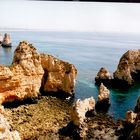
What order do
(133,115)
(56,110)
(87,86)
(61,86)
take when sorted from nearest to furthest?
(133,115) < (56,110) < (61,86) < (87,86)

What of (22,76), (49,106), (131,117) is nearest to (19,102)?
(22,76)

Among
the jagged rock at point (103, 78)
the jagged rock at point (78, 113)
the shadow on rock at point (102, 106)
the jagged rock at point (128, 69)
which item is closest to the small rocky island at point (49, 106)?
the jagged rock at point (78, 113)

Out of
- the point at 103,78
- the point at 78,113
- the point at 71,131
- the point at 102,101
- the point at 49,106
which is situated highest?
the point at 78,113

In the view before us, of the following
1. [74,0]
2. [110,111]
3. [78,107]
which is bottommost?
[110,111]

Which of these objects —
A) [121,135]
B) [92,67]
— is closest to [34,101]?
[121,135]

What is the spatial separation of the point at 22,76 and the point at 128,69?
4073 cm

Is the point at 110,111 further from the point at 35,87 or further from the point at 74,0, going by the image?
the point at 74,0

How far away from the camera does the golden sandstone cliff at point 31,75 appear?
6034 cm

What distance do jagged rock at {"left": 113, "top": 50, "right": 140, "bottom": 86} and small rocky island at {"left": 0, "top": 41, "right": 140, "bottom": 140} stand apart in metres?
22.9

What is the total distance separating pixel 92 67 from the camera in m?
122

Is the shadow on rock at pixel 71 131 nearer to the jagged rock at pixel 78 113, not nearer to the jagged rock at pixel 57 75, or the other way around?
the jagged rock at pixel 78 113

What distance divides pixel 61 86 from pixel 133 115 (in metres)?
23.5

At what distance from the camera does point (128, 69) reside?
93312mm

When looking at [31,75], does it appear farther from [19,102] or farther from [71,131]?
[71,131]
